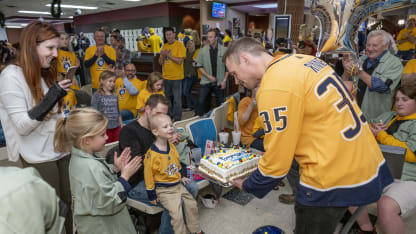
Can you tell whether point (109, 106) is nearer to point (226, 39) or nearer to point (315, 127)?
point (315, 127)

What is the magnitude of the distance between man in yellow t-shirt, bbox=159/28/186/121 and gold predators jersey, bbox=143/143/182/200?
10.6ft

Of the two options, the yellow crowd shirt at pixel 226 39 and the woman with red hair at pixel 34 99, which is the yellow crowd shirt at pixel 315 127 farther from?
the yellow crowd shirt at pixel 226 39

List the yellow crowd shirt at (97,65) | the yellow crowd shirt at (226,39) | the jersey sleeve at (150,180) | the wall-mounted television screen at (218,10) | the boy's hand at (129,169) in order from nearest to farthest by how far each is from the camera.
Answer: the boy's hand at (129,169) < the jersey sleeve at (150,180) < the yellow crowd shirt at (97,65) < the yellow crowd shirt at (226,39) < the wall-mounted television screen at (218,10)

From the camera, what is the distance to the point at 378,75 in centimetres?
300

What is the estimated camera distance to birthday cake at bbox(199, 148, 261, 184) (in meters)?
2.30

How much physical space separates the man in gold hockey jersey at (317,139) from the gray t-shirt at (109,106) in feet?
8.49

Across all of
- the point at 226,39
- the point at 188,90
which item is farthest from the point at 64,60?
the point at 226,39

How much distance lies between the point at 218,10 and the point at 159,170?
11.7m

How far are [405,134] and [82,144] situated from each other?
2602 mm

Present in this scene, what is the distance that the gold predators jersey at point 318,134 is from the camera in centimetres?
126

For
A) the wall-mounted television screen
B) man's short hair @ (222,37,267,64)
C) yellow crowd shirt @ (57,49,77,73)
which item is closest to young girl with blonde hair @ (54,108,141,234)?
man's short hair @ (222,37,267,64)

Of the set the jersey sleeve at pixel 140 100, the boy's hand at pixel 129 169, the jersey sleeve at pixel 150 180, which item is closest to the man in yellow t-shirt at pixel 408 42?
the jersey sleeve at pixel 140 100

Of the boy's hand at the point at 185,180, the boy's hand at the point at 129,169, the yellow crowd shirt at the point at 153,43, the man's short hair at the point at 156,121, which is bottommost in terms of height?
the boy's hand at the point at 185,180

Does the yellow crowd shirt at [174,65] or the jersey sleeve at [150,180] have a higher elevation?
the yellow crowd shirt at [174,65]
